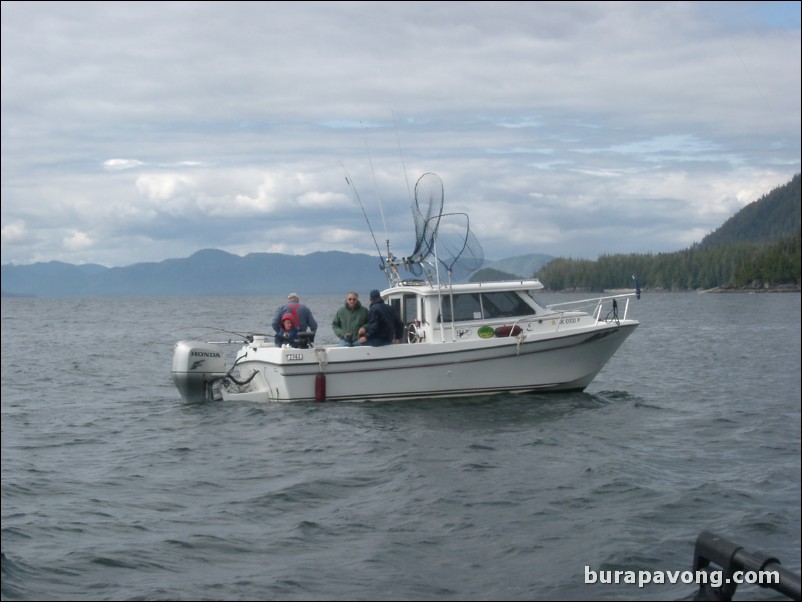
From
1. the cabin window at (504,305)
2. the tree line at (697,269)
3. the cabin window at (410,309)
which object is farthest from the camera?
the cabin window at (410,309)

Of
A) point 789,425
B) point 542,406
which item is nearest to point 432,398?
point 542,406

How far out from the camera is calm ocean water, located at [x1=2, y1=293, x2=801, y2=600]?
7.40 m

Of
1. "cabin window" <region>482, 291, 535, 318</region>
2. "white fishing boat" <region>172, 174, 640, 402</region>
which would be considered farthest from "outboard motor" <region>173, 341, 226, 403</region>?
"cabin window" <region>482, 291, 535, 318</region>

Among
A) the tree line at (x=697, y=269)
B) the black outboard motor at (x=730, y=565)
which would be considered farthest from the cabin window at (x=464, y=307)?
the black outboard motor at (x=730, y=565)

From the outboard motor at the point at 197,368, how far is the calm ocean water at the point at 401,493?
1.06 feet

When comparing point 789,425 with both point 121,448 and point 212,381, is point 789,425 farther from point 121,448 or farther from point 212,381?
point 212,381

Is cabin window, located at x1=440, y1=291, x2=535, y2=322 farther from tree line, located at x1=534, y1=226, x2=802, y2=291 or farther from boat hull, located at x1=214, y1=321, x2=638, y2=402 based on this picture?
tree line, located at x1=534, y1=226, x2=802, y2=291

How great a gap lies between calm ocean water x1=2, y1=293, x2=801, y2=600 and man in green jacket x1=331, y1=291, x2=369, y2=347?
143 cm

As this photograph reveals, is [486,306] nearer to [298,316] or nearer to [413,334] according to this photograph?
[413,334]

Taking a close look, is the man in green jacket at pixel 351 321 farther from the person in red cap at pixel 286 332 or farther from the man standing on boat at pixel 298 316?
the person in red cap at pixel 286 332

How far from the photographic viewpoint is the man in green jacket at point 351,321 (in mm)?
17297

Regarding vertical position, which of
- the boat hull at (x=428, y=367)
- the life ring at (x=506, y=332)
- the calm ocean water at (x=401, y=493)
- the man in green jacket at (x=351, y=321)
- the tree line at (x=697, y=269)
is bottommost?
the calm ocean water at (x=401, y=493)

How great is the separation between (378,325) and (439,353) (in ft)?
4.20

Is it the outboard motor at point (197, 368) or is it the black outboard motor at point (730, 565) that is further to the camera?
the outboard motor at point (197, 368)
